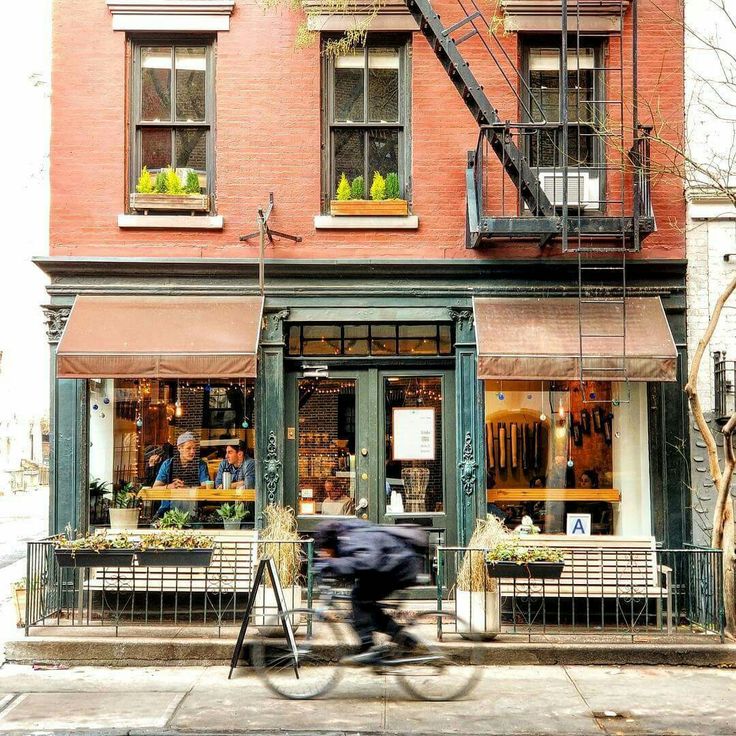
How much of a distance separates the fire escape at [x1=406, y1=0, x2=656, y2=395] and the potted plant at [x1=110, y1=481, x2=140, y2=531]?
485cm

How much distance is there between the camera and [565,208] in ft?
32.0

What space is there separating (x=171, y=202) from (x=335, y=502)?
13.0 feet

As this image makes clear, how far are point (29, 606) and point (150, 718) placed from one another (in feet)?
9.14

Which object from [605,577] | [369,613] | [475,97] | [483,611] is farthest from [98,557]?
[475,97]

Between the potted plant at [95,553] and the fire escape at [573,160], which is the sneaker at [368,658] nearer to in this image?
the potted plant at [95,553]

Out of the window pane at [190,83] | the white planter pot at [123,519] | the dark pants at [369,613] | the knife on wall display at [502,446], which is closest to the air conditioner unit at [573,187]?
the knife on wall display at [502,446]

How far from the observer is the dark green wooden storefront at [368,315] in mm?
10508

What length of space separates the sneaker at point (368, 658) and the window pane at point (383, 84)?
6434 millimetres

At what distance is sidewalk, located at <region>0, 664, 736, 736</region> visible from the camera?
22.7ft

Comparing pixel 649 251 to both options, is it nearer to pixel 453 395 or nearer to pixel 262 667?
pixel 453 395

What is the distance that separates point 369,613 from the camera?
7293mm

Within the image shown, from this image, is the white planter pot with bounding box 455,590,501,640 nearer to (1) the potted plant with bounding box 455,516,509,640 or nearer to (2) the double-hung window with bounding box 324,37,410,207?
(1) the potted plant with bounding box 455,516,509,640

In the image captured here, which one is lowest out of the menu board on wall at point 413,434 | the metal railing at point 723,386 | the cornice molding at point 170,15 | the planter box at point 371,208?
the menu board on wall at point 413,434

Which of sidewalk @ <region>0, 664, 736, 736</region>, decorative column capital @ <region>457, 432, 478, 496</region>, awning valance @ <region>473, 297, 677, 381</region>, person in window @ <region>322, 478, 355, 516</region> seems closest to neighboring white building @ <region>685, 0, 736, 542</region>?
awning valance @ <region>473, 297, 677, 381</region>
